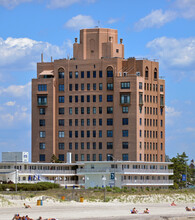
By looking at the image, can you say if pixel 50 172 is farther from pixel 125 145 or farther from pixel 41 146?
pixel 125 145

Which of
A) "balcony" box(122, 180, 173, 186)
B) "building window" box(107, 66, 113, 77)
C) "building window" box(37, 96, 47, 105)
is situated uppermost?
"building window" box(107, 66, 113, 77)

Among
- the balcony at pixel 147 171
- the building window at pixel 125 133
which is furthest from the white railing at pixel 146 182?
the building window at pixel 125 133

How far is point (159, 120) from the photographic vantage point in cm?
18488

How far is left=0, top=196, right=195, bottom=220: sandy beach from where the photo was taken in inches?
3625

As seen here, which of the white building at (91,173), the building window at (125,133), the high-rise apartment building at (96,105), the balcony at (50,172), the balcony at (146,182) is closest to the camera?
the white building at (91,173)

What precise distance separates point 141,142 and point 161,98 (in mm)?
16028

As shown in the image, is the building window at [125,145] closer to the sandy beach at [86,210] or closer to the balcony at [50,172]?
the balcony at [50,172]

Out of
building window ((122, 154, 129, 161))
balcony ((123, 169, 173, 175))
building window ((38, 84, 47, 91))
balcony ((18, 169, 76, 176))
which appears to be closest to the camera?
balcony ((18, 169, 76, 176))

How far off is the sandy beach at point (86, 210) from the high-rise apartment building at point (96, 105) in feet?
176

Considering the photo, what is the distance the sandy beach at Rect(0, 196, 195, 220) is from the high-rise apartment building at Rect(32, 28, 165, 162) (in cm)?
5362

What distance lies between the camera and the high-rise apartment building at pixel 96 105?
575ft

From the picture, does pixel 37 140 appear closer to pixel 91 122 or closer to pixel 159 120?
pixel 91 122

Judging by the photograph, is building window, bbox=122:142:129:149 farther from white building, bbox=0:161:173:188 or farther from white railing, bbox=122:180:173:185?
white railing, bbox=122:180:173:185

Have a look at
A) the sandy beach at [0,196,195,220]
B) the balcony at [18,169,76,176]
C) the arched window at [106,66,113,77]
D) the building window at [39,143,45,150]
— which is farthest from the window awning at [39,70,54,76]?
the sandy beach at [0,196,195,220]
